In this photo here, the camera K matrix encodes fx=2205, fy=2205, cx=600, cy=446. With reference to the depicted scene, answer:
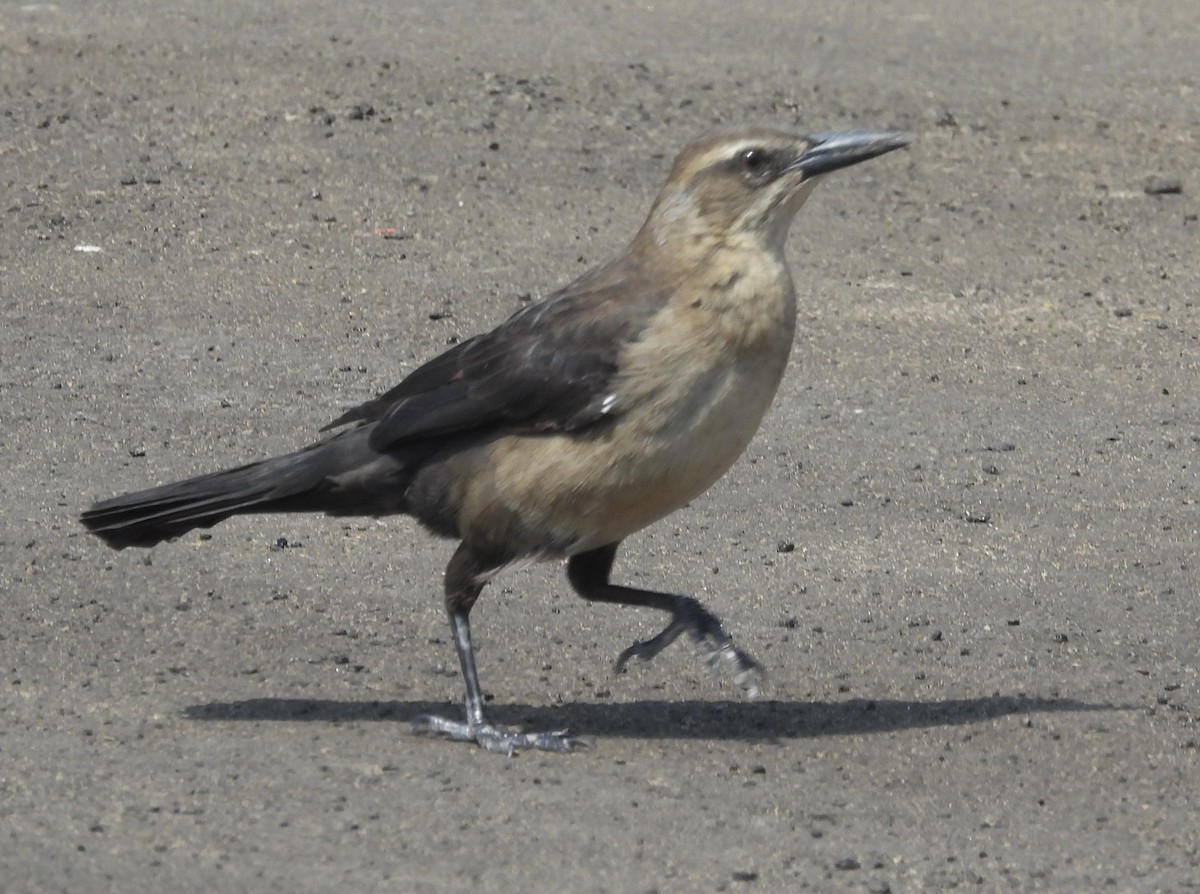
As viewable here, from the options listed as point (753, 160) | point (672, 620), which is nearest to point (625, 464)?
point (672, 620)

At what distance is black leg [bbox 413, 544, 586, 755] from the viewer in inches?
231

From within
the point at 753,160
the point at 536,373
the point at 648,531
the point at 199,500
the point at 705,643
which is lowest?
the point at 648,531

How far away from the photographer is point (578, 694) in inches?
252

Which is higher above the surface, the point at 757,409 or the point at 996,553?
the point at 757,409

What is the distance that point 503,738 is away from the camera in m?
5.85

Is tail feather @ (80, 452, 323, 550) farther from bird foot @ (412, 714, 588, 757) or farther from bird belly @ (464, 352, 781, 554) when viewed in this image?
bird foot @ (412, 714, 588, 757)

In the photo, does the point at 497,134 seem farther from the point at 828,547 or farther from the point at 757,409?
the point at 757,409

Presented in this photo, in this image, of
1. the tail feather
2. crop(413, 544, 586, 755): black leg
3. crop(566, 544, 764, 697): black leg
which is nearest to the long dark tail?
the tail feather

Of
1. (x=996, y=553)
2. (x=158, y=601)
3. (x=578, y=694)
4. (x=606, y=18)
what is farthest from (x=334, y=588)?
(x=606, y=18)

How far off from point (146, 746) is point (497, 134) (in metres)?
7.27

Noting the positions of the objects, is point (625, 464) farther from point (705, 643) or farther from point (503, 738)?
point (503, 738)

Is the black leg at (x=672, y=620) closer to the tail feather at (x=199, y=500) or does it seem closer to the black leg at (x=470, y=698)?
the black leg at (x=470, y=698)

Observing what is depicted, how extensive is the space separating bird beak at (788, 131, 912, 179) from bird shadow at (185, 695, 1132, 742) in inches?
59.6

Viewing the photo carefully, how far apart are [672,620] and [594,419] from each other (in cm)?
76
